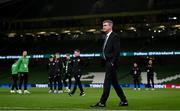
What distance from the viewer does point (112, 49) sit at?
1408cm

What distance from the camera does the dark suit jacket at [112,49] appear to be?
1401 cm

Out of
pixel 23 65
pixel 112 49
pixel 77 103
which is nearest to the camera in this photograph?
pixel 112 49

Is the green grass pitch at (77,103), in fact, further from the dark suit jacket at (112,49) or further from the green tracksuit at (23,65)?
the green tracksuit at (23,65)

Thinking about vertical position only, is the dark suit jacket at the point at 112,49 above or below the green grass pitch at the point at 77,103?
above

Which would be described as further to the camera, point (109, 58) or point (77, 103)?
point (77, 103)

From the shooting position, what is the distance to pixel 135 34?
55.9 meters

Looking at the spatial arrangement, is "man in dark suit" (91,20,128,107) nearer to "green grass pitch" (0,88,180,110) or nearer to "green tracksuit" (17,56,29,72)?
"green grass pitch" (0,88,180,110)

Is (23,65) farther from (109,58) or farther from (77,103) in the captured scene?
(109,58)

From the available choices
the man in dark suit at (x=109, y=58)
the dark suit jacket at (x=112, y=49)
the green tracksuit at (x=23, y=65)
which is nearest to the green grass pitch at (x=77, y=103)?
the man in dark suit at (x=109, y=58)

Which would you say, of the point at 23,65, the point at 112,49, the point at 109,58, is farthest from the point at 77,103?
the point at 23,65

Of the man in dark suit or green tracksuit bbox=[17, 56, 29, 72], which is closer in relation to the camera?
the man in dark suit

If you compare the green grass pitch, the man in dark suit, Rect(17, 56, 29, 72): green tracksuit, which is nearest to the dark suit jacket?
the man in dark suit

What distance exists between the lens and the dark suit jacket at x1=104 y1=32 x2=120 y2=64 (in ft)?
46.0

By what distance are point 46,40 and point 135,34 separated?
1217 cm
